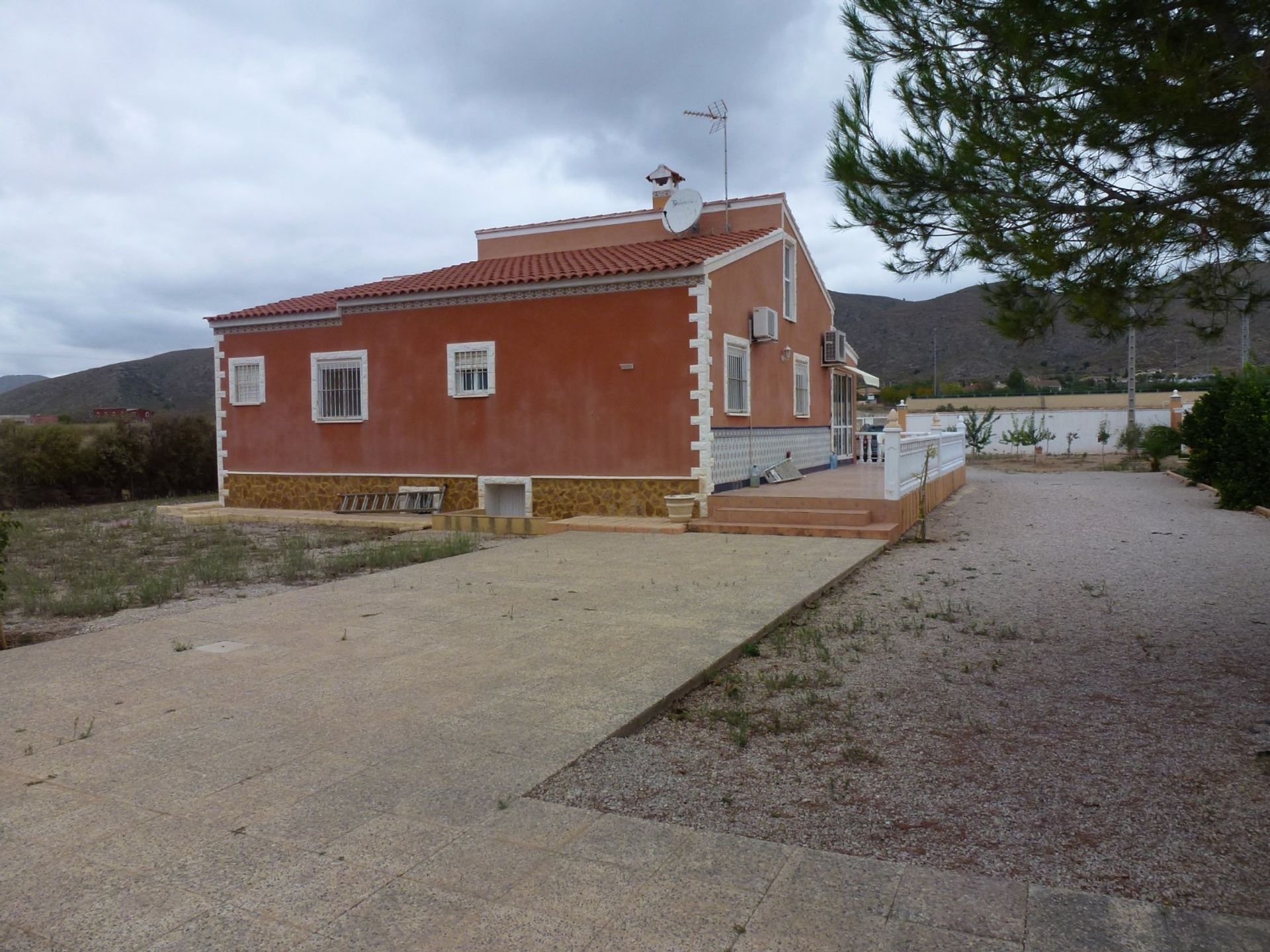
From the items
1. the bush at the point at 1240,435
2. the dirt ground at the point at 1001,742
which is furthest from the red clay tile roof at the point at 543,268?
the bush at the point at 1240,435

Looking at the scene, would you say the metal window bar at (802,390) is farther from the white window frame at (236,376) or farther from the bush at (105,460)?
the bush at (105,460)

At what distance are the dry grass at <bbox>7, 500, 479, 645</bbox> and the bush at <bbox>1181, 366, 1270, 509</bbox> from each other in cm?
1193

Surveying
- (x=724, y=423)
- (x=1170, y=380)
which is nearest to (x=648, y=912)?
(x=724, y=423)

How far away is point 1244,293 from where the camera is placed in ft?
16.4

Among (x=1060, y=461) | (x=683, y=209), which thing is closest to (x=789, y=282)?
(x=683, y=209)

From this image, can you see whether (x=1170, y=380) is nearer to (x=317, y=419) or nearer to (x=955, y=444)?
(x=955, y=444)

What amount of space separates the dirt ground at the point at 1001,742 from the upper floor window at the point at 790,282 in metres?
9.95

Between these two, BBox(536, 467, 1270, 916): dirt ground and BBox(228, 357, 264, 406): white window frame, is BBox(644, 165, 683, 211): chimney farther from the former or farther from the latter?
BBox(536, 467, 1270, 916): dirt ground

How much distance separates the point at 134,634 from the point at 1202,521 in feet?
43.6

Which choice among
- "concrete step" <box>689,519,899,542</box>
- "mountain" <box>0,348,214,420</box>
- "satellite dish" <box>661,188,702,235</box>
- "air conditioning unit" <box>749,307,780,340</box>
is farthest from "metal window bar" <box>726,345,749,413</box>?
"mountain" <box>0,348,214,420</box>

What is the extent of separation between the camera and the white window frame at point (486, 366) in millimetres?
14492

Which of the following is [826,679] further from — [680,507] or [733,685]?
[680,507]

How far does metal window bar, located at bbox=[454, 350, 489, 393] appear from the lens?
14594 millimetres

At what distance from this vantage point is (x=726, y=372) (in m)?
13.8
